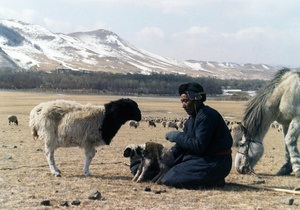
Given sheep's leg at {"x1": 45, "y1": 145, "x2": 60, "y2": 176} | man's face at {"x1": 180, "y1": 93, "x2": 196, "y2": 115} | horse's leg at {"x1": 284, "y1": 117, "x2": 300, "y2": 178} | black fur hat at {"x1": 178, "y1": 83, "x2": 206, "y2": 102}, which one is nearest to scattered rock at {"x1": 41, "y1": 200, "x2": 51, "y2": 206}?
sheep's leg at {"x1": 45, "y1": 145, "x2": 60, "y2": 176}

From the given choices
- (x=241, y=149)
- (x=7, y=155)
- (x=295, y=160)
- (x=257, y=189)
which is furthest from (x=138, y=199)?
(x=7, y=155)

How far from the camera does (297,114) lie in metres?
11.8

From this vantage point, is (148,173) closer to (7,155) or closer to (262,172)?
(262,172)

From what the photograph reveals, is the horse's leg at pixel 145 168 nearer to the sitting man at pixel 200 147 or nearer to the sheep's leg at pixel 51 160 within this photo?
the sitting man at pixel 200 147

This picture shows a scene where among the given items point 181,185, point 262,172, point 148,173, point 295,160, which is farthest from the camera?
point 262,172

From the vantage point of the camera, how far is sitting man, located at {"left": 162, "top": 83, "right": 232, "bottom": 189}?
950 cm

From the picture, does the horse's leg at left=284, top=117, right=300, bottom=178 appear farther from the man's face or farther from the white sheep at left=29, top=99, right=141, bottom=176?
the white sheep at left=29, top=99, right=141, bottom=176

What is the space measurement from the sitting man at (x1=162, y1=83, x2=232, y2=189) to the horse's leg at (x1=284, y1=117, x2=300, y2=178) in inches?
113

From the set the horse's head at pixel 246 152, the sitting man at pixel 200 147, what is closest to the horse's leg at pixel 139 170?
the sitting man at pixel 200 147

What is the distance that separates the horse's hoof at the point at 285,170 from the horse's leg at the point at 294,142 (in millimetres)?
469

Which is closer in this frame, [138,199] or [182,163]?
[138,199]

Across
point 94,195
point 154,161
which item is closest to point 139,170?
point 154,161

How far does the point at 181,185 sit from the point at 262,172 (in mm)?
4154

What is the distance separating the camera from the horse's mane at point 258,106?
39.6ft
